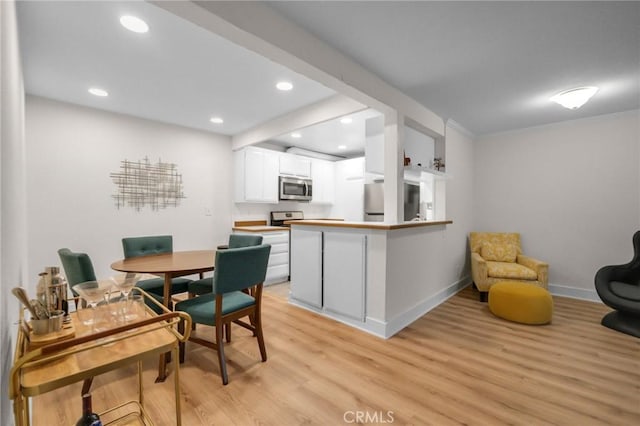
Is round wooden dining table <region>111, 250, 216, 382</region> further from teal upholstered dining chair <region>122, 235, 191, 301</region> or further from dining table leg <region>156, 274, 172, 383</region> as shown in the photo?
teal upholstered dining chair <region>122, 235, 191, 301</region>

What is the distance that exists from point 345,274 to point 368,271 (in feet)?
0.86

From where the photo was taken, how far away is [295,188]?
4.95 meters

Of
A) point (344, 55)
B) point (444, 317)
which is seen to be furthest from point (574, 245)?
point (344, 55)

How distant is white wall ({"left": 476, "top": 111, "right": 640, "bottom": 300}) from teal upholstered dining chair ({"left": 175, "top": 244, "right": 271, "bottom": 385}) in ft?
9.85

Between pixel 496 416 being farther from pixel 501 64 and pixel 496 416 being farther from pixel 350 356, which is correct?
pixel 501 64

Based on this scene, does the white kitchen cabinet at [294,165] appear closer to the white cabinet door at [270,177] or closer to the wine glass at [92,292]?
the white cabinet door at [270,177]

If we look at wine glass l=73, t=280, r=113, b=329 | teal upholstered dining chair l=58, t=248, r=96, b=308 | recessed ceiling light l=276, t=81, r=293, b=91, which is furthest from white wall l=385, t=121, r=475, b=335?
teal upholstered dining chair l=58, t=248, r=96, b=308

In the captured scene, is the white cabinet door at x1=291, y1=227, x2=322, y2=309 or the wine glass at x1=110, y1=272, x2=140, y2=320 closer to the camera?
the wine glass at x1=110, y1=272, x2=140, y2=320

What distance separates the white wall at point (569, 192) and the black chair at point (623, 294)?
2.18 ft

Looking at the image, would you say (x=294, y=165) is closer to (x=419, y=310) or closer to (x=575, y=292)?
(x=419, y=310)

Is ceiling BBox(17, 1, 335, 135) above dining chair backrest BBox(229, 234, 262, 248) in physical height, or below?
above

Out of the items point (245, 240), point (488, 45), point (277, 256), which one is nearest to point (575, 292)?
point (488, 45)

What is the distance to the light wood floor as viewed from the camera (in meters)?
1.55

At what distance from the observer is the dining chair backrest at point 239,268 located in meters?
1.81
